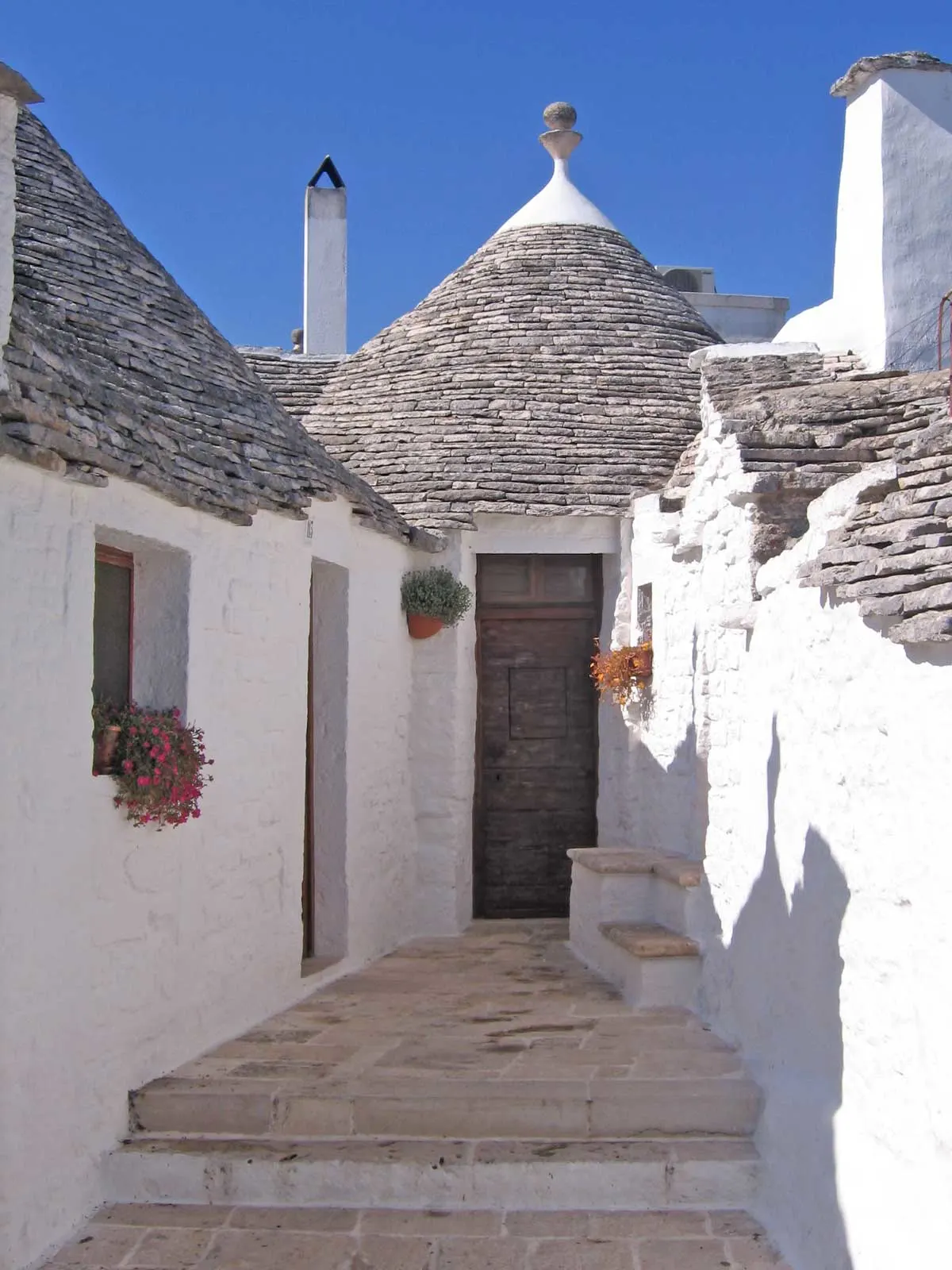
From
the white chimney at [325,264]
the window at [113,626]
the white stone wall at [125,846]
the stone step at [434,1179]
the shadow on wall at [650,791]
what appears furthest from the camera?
the white chimney at [325,264]

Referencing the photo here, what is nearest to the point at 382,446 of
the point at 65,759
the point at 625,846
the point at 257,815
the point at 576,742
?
the point at 576,742

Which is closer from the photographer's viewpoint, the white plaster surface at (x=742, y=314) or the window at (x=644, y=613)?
the window at (x=644, y=613)

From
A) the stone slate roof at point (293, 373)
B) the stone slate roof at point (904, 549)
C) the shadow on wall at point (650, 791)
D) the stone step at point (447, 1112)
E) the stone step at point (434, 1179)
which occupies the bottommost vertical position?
the stone step at point (434, 1179)

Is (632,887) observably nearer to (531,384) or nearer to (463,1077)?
(463,1077)

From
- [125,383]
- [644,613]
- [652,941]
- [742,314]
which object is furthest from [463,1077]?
[742,314]

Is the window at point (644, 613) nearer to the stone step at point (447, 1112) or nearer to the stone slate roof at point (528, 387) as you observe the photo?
the stone slate roof at point (528, 387)

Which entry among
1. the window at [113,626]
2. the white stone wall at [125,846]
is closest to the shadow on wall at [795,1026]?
the white stone wall at [125,846]

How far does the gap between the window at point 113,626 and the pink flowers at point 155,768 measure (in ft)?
0.75

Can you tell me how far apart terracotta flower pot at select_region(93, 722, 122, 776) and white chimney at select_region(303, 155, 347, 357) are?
333 inches

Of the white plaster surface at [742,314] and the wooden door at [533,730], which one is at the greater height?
the white plaster surface at [742,314]

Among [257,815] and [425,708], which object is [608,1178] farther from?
[425,708]

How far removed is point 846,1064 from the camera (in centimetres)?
466

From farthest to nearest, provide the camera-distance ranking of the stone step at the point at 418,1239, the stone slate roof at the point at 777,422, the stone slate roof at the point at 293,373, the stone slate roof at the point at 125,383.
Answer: the stone slate roof at the point at 293,373 < the stone slate roof at the point at 777,422 < the stone slate roof at the point at 125,383 < the stone step at the point at 418,1239

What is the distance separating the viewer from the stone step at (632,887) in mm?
7613
